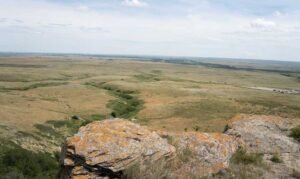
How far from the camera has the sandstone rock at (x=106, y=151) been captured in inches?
290

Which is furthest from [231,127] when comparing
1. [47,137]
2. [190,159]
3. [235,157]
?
[47,137]

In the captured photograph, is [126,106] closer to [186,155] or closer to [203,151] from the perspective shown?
[203,151]

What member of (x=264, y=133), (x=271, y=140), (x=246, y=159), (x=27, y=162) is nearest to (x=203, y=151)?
(x=246, y=159)

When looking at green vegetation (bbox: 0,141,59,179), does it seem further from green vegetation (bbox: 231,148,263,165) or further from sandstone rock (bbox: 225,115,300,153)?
green vegetation (bbox: 231,148,263,165)

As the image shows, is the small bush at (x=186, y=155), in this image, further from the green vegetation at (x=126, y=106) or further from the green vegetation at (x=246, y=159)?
the green vegetation at (x=126, y=106)

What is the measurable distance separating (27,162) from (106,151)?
2204 centimetres

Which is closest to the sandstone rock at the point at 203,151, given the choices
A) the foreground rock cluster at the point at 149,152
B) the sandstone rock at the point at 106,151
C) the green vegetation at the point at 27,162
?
the foreground rock cluster at the point at 149,152

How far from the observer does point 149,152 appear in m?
7.93

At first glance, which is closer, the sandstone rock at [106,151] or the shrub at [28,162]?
the sandstone rock at [106,151]

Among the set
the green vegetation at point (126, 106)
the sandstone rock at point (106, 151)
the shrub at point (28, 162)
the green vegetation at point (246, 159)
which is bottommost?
the green vegetation at point (126, 106)

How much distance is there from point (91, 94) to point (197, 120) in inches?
1339

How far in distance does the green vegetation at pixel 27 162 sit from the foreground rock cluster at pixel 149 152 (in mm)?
17386

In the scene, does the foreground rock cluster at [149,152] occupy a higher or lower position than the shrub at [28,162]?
higher

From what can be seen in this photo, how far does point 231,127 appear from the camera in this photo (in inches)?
453
